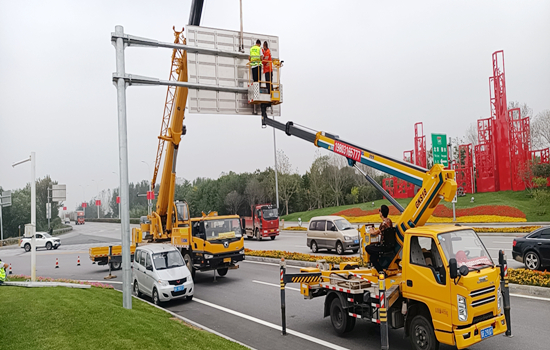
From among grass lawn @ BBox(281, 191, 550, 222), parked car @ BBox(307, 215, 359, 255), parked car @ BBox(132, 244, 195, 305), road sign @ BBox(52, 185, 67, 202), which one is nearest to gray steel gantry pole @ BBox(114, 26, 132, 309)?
parked car @ BBox(132, 244, 195, 305)

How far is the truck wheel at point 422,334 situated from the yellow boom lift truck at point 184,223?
1001 cm

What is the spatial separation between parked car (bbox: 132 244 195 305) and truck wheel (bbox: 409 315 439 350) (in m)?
7.99

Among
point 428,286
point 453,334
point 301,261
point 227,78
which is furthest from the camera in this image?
point 301,261

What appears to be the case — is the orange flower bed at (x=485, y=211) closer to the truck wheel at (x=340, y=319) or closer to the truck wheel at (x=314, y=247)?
the truck wheel at (x=314, y=247)

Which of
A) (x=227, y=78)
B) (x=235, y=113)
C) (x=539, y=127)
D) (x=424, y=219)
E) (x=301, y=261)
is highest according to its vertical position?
(x=539, y=127)

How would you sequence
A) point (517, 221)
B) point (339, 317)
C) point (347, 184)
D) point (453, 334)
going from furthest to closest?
point (347, 184) < point (517, 221) < point (339, 317) < point (453, 334)

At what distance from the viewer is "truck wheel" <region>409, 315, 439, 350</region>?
22.4ft

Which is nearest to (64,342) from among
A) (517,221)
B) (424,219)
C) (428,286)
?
(428,286)

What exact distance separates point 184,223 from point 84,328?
→ 1056cm

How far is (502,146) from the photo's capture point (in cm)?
3928

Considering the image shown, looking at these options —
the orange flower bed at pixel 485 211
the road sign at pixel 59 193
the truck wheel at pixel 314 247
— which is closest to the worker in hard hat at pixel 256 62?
the road sign at pixel 59 193

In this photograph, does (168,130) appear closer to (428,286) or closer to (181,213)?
(181,213)

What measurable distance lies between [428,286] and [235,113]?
23.0 ft

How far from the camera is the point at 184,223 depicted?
59.0 ft
